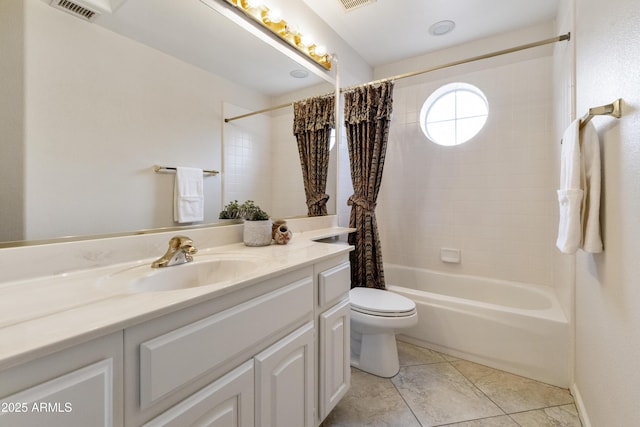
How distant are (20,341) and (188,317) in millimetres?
274

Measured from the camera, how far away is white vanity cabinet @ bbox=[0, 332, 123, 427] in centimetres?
41

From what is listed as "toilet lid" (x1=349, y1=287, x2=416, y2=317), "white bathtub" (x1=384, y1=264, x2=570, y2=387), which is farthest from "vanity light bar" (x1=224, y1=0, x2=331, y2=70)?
"white bathtub" (x1=384, y1=264, x2=570, y2=387)

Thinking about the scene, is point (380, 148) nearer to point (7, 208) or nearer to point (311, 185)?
point (311, 185)

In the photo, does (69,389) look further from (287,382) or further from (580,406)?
(580,406)

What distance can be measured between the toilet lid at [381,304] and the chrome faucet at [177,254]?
43.1 inches

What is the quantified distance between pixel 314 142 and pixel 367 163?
1.67 ft

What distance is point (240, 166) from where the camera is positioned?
1447 millimetres

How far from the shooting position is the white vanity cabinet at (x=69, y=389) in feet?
1.36

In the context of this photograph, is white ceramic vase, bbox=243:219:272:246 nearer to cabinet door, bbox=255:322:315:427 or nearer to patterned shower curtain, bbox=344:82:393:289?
cabinet door, bbox=255:322:315:427

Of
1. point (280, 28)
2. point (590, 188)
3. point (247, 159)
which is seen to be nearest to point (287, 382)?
point (247, 159)

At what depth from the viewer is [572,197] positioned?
3.50 feet

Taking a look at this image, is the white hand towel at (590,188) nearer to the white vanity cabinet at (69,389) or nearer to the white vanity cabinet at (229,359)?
the white vanity cabinet at (229,359)

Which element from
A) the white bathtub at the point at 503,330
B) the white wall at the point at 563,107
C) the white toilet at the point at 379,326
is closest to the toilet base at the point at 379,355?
the white toilet at the point at 379,326

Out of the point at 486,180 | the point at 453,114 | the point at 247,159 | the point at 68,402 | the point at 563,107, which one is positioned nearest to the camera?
the point at 68,402
